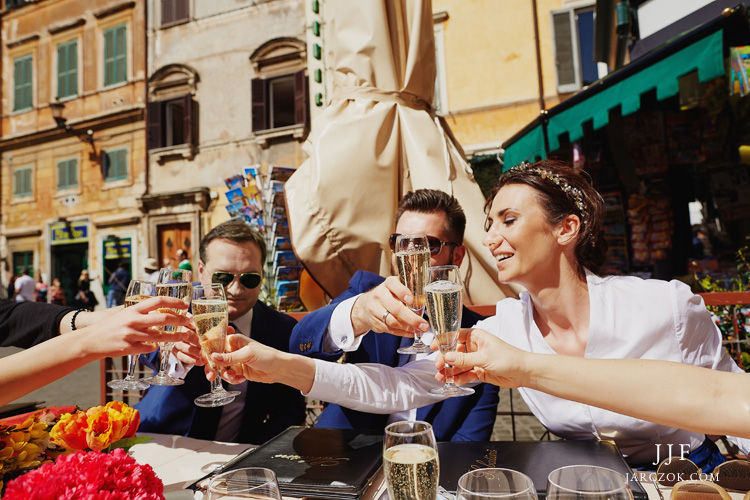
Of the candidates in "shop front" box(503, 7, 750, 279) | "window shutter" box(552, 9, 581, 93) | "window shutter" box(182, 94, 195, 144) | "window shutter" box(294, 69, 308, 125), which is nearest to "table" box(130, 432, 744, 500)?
"shop front" box(503, 7, 750, 279)

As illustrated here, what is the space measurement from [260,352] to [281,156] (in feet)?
41.2

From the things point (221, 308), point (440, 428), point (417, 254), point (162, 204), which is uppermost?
point (162, 204)

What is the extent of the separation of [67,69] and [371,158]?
18307 millimetres

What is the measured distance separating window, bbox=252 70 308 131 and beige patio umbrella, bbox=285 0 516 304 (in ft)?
36.0

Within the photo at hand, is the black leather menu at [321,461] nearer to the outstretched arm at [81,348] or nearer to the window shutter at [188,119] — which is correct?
the outstretched arm at [81,348]

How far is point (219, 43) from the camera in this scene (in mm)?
14562

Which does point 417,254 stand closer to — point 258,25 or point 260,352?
→ point 260,352

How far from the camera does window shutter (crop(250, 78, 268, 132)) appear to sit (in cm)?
1366

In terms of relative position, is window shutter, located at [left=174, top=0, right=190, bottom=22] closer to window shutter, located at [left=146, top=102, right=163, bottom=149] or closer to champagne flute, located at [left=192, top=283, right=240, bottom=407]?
window shutter, located at [left=146, top=102, right=163, bottom=149]

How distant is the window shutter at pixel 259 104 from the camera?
13.7 metres

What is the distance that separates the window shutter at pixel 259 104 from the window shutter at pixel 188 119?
2113mm

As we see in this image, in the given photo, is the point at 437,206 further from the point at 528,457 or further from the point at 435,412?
the point at 528,457

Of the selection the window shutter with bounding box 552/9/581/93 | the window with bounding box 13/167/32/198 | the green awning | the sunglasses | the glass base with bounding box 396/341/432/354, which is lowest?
the sunglasses

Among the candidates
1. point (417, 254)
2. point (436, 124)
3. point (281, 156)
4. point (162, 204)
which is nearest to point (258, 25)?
point (281, 156)
